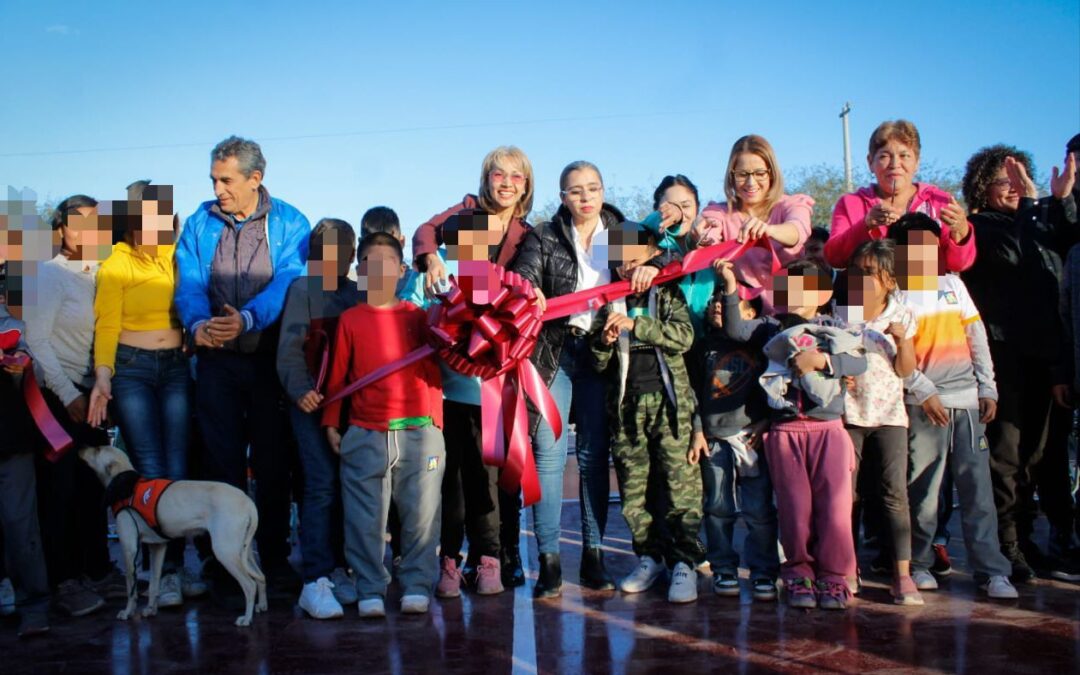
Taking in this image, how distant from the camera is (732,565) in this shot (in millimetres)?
5168

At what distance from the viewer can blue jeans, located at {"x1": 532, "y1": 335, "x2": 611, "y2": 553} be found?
5.25m

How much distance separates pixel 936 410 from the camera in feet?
16.7

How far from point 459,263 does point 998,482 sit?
306 cm

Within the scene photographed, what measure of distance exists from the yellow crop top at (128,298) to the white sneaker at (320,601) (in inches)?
61.1

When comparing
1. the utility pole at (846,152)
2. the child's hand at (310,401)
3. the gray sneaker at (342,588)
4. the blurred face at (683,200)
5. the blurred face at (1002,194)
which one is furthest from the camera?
the utility pole at (846,152)

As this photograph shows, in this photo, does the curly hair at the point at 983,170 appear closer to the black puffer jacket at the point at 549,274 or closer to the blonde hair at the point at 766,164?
the blonde hair at the point at 766,164

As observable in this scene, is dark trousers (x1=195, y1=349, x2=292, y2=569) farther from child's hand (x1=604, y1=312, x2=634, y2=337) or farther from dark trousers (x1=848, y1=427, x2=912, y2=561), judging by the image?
dark trousers (x1=848, y1=427, x2=912, y2=561)

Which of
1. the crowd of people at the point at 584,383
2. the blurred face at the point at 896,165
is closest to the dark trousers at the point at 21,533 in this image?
the crowd of people at the point at 584,383

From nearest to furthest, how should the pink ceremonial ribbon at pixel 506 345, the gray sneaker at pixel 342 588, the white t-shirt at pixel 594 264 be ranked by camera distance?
the pink ceremonial ribbon at pixel 506 345 → the gray sneaker at pixel 342 588 → the white t-shirt at pixel 594 264

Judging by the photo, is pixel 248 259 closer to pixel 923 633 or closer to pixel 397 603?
pixel 397 603

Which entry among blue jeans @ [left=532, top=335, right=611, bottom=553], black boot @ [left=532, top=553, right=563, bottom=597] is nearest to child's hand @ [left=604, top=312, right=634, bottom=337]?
blue jeans @ [left=532, top=335, right=611, bottom=553]

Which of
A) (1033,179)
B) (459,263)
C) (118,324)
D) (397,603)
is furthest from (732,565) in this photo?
(118,324)

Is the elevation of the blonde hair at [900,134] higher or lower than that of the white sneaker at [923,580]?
higher

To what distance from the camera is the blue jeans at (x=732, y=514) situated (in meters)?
5.12
